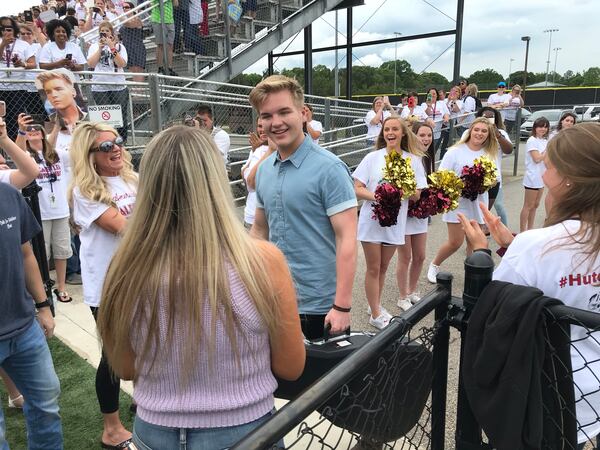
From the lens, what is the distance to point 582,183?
65.1 inches

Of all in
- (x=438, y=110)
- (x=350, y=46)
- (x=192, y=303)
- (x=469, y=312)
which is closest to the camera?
(x=192, y=303)

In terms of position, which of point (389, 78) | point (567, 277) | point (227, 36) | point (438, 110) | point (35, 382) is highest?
point (389, 78)

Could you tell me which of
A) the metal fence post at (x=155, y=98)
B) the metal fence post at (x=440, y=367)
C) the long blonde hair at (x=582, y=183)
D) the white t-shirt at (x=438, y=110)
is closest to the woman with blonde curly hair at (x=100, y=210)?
the metal fence post at (x=440, y=367)

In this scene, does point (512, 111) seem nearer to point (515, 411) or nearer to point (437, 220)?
point (437, 220)

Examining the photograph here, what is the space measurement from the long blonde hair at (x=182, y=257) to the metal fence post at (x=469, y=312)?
0.68m

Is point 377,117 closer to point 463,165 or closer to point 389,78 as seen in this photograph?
point 463,165

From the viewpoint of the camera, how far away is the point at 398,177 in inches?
156

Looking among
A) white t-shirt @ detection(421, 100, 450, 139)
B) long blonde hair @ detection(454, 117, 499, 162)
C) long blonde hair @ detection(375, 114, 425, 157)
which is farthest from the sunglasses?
white t-shirt @ detection(421, 100, 450, 139)

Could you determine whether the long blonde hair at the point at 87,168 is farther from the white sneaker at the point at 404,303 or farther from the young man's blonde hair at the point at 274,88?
the white sneaker at the point at 404,303

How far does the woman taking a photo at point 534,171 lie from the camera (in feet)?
21.1

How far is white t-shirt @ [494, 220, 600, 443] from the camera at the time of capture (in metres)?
1.60

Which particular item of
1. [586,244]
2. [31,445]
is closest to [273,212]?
[586,244]

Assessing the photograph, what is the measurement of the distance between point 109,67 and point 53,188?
12.5ft

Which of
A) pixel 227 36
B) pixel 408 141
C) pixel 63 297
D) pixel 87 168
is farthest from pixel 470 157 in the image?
pixel 227 36
